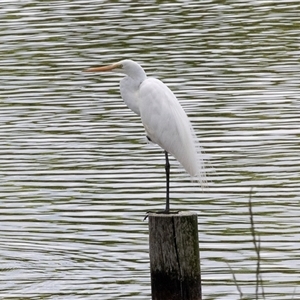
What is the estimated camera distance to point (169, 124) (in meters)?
6.89

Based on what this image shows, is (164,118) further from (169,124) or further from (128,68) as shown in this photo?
(128,68)

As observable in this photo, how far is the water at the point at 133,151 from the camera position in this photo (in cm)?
775

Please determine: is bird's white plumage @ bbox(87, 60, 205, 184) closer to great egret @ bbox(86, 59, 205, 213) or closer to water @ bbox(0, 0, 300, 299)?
great egret @ bbox(86, 59, 205, 213)

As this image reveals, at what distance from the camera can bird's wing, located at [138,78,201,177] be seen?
680 centimetres

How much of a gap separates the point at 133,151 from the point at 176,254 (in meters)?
5.28

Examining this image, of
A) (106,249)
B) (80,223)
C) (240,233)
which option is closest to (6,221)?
(80,223)

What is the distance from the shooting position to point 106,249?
8.20 meters

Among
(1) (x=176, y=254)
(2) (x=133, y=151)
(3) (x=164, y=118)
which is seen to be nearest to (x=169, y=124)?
(3) (x=164, y=118)

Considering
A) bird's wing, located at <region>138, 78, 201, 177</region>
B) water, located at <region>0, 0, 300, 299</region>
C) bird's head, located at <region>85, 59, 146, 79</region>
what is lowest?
water, located at <region>0, 0, 300, 299</region>

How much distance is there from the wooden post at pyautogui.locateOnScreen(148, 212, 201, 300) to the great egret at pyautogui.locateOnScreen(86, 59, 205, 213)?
0.76 meters

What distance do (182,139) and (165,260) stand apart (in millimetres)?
1122

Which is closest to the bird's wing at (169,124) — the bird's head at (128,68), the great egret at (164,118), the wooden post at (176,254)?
the great egret at (164,118)

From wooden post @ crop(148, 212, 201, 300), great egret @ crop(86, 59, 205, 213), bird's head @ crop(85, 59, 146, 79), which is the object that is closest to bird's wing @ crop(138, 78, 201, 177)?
great egret @ crop(86, 59, 205, 213)

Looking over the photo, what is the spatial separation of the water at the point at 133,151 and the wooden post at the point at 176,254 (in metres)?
1.12
